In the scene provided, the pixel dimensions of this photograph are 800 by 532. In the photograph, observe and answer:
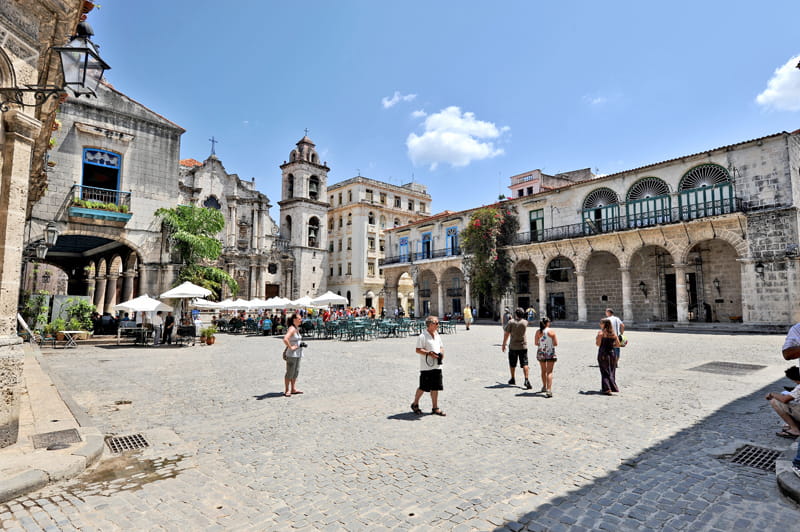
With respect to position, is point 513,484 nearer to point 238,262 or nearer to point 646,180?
point 646,180

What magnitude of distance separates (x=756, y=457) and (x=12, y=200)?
8606 millimetres

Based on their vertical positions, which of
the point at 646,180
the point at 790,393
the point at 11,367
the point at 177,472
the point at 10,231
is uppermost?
the point at 646,180

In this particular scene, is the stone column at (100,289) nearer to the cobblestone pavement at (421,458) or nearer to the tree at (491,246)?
the cobblestone pavement at (421,458)

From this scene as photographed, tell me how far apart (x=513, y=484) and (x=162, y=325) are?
17089 mm

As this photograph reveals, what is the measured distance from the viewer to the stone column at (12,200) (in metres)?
4.84

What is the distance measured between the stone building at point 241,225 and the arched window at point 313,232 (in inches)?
132

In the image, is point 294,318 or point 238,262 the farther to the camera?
point 238,262

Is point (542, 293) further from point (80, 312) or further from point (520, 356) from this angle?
point (80, 312)

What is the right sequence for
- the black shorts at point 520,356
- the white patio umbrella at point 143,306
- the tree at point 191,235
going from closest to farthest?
the black shorts at point 520,356 < the white patio umbrella at point 143,306 < the tree at point 191,235

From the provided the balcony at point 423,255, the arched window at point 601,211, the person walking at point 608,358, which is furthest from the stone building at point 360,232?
the person walking at point 608,358

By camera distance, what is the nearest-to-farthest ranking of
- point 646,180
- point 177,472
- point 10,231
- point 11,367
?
1. point 177,472
2. point 11,367
3. point 10,231
4. point 646,180

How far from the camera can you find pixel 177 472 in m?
4.11

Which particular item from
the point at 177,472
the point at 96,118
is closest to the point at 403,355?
the point at 177,472

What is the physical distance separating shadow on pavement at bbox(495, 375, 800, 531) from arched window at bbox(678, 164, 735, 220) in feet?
69.5
